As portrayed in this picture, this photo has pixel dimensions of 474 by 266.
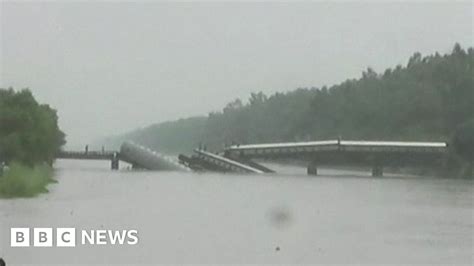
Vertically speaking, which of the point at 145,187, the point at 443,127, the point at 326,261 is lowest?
the point at 326,261

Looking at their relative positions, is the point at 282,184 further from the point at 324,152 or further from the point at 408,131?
the point at 408,131

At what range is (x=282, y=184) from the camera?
3348 millimetres

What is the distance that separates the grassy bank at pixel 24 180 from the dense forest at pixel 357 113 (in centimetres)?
32

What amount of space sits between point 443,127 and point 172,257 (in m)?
1.25

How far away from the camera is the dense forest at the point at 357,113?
10.4ft

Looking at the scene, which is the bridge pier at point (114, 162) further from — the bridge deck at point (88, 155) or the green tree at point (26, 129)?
the green tree at point (26, 129)

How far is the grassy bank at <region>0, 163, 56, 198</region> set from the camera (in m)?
2.90

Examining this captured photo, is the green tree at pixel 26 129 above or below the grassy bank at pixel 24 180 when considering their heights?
above

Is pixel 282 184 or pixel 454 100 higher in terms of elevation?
pixel 454 100

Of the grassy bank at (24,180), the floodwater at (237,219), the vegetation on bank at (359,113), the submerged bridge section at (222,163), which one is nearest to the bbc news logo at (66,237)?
the floodwater at (237,219)

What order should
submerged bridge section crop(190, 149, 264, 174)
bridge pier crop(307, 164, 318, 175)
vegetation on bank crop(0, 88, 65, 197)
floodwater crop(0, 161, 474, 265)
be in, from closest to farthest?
floodwater crop(0, 161, 474, 265), vegetation on bank crop(0, 88, 65, 197), submerged bridge section crop(190, 149, 264, 174), bridge pier crop(307, 164, 318, 175)

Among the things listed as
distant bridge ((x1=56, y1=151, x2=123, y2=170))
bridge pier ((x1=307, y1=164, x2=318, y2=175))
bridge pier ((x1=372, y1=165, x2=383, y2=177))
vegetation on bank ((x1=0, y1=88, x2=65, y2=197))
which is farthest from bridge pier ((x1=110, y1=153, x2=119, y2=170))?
bridge pier ((x1=372, y1=165, x2=383, y2=177))

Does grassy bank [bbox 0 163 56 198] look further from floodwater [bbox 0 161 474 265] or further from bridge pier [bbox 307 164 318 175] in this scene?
bridge pier [bbox 307 164 318 175]

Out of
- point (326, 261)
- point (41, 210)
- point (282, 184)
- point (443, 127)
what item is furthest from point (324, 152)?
point (41, 210)
